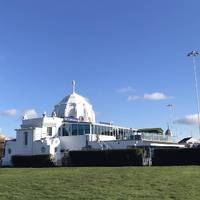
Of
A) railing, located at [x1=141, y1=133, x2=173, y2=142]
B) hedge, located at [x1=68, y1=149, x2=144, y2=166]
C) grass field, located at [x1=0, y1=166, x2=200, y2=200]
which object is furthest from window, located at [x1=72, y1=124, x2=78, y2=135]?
grass field, located at [x1=0, y1=166, x2=200, y2=200]

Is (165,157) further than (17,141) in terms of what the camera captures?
No

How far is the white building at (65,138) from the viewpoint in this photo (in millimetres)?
53125

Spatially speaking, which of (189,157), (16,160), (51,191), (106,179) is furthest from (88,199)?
(16,160)

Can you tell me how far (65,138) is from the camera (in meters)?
57.0

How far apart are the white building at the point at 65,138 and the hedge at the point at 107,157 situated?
5132 millimetres

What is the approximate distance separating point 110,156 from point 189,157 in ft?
27.0

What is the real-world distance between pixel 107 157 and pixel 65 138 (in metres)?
14.3

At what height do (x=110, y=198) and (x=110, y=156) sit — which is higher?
(x=110, y=156)

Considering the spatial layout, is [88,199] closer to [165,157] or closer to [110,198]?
[110,198]

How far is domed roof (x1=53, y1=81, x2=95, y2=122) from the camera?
68.3m

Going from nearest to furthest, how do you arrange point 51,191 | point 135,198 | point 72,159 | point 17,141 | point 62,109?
point 135,198 → point 51,191 → point 72,159 → point 17,141 → point 62,109

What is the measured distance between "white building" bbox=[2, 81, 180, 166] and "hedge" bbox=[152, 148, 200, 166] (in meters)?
9.72

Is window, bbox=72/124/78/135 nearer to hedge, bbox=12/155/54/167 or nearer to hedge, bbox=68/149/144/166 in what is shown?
hedge, bbox=12/155/54/167

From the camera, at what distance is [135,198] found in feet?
49.8
